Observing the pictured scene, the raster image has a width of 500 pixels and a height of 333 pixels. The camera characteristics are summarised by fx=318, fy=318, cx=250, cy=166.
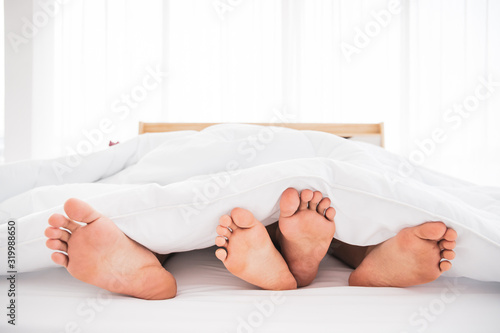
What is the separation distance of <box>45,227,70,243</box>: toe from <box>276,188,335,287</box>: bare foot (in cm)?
32

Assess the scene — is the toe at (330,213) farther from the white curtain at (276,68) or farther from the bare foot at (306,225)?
the white curtain at (276,68)

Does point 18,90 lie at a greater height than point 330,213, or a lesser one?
greater

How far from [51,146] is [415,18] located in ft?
10.8

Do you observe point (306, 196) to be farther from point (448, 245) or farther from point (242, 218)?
point (448, 245)

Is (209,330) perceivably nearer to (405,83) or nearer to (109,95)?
(109,95)

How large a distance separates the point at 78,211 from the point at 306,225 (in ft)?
1.10

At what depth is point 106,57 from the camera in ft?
8.82

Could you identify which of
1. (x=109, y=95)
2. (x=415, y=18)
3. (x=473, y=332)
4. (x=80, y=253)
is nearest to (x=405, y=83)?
(x=415, y=18)

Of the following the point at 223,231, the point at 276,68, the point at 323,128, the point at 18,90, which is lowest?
the point at 223,231

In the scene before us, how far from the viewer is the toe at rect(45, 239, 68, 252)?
44 centimetres

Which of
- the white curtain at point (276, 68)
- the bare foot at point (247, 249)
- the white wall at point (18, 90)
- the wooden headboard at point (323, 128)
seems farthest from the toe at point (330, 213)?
the white wall at point (18, 90)

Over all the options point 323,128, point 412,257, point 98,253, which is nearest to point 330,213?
point 412,257

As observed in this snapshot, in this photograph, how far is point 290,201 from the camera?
1.60ft

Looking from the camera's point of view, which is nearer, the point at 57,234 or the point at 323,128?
the point at 57,234
